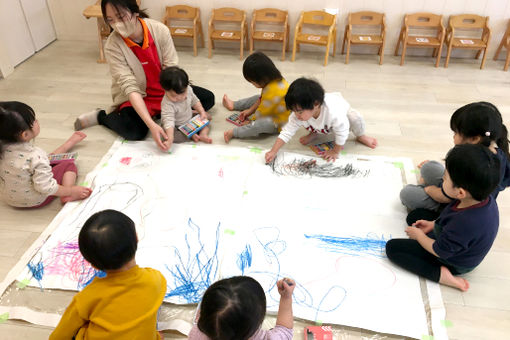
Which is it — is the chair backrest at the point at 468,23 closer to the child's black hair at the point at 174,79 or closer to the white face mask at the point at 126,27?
the child's black hair at the point at 174,79

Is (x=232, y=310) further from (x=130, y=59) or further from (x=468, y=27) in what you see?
(x=468, y=27)

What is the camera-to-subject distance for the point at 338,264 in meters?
1.45

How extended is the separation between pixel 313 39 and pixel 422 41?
2.98 ft

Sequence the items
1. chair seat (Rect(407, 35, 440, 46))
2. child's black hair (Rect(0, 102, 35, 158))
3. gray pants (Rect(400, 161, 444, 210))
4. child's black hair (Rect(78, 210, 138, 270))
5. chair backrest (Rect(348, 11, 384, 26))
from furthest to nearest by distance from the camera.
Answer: chair backrest (Rect(348, 11, 384, 26))
chair seat (Rect(407, 35, 440, 46))
gray pants (Rect(400, 161, 444, 210))
child's black hair (Rect(0, 102, 35, 158))
child's black hair (Rect(78, 210, 138, 270))

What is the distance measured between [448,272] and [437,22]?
2.51m

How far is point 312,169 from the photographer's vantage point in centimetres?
193

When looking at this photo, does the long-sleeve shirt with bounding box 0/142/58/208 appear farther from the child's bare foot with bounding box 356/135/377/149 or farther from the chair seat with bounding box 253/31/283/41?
the chair seat with bounding box 253/31/283/41

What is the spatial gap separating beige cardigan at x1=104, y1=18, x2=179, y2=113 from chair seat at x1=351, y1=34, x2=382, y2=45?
5.52 feet

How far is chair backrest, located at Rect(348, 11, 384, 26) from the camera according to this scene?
3.16 m

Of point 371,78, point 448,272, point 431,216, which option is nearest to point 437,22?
point 371,78

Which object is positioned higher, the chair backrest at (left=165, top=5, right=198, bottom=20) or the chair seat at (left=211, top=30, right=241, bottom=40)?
the chair backrest at (left=165, top=5, right=198, bottom=20)

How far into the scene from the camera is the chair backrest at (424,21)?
3.11 meters

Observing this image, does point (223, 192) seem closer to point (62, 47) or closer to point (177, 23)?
point (177, 23)

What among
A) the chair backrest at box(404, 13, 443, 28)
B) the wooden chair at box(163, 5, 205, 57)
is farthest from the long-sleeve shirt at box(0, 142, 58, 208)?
the chair backrest at box(404, 13, 443, 28)
